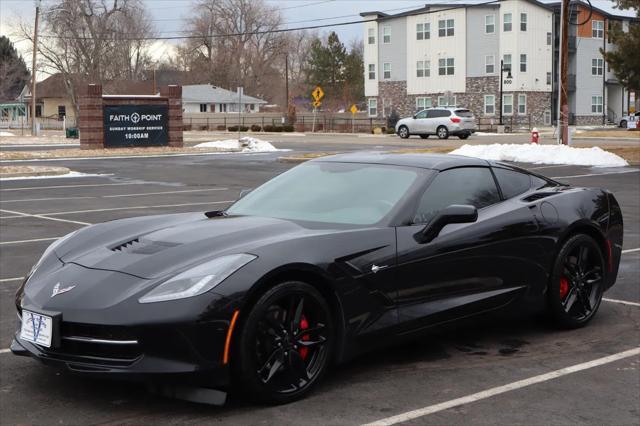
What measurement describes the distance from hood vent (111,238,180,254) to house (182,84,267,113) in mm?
95334

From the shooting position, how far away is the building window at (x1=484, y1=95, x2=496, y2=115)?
71000 mm

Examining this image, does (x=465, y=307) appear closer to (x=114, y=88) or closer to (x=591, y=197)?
(x=591, y=197)

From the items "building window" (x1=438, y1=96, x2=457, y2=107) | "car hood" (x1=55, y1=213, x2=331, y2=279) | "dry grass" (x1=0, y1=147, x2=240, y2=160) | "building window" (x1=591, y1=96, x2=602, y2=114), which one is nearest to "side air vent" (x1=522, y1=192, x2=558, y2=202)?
"car hood" (x1=55, y1=213, x2=331, y2=279)

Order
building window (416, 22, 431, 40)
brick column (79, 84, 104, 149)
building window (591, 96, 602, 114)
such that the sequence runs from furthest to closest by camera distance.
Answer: building window (591, 96, 602, 114), building window (416, 22, 431, 40), brick column (79, 84, 104, 149)

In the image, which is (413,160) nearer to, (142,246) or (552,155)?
(142,246)

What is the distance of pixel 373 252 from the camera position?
520cm

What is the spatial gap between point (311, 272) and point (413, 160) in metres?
1.62

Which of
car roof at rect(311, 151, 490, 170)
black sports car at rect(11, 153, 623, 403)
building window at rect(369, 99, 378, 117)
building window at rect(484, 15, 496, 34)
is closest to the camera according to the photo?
black sports car at rect(11, 153, 623, 403)

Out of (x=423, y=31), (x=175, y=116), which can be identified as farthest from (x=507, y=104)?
(x=175, y=116)

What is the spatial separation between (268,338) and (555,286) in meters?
2.65

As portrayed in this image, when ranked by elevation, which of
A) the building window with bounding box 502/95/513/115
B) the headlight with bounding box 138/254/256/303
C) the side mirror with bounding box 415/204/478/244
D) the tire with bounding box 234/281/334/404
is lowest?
the tire with bounding box 234/281/334/404

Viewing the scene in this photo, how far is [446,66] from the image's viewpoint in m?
72.9

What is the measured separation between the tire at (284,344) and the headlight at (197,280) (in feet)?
0.75

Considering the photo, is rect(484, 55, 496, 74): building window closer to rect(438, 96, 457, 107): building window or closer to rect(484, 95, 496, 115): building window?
rect(484, 95, 496, 115): building window
